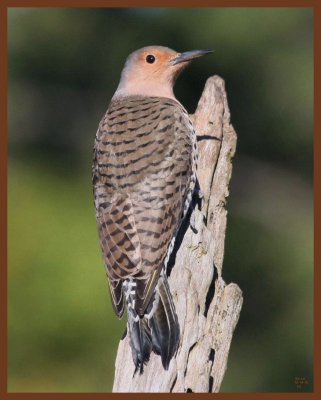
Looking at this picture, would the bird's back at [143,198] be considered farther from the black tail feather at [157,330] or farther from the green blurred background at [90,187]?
the green blurred background at [90,187]

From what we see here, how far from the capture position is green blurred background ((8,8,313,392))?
430 inches

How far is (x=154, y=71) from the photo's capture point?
8.63 m

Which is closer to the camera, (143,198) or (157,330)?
(157,330)

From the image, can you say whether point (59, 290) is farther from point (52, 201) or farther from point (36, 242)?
point (52, 201)

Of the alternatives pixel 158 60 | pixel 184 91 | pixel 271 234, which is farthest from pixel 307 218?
pixel 158 60

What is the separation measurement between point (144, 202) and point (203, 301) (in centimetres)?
89

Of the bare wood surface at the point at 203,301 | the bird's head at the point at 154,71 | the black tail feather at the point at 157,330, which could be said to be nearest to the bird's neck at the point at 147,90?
the bird's head at the point at 154,71

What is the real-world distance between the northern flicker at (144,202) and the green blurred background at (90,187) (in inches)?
126

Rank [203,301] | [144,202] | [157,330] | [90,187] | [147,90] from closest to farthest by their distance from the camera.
Result: [157,330], [203,301], [144,202], [147,90], [90,187]

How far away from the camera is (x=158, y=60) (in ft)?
28.5

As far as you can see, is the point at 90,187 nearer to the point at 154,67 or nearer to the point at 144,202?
the point at 154,67

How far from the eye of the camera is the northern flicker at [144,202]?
6832 mm

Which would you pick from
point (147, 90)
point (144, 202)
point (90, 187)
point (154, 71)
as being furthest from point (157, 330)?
point (90, 187)

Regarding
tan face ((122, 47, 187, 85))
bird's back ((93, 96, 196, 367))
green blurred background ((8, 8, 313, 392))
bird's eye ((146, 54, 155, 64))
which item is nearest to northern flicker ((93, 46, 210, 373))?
bird's back ((93, 96, 196, 367))
